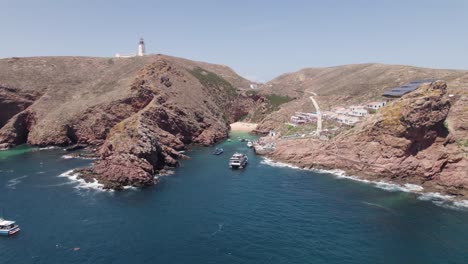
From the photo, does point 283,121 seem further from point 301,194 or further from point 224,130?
point 301,194

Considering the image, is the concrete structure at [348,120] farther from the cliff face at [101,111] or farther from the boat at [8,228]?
the boat at [8,228]

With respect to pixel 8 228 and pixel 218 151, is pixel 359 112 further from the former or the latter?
pixel 8 228

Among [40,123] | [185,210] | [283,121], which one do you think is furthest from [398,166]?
[40,123]

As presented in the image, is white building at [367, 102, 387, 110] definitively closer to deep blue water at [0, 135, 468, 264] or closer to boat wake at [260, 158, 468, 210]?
boat wake at [260, 158, 468, 210]

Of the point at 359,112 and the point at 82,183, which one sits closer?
the point at 82,183

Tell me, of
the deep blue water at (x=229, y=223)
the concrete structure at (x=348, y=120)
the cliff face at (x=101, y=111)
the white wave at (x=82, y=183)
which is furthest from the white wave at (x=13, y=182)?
the concrete structure at (x=348, y=120)

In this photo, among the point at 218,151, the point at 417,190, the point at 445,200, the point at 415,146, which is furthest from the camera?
the point at 218,151

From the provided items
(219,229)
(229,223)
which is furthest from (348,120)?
(219,229)
